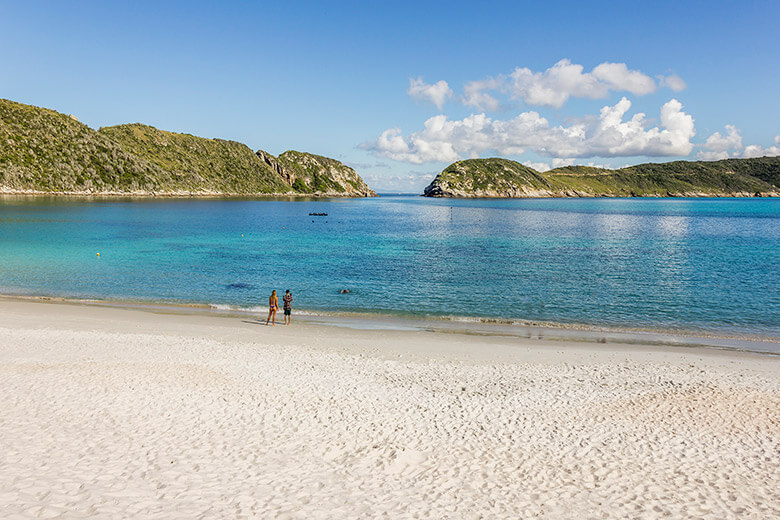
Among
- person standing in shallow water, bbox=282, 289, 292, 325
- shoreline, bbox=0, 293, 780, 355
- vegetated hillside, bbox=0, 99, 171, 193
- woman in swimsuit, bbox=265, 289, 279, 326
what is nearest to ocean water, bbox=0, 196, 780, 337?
shoreline, bbox=0, 293, 780, 355

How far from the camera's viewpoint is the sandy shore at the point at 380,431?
9.10 meters

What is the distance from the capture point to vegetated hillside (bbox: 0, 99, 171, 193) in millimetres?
156500

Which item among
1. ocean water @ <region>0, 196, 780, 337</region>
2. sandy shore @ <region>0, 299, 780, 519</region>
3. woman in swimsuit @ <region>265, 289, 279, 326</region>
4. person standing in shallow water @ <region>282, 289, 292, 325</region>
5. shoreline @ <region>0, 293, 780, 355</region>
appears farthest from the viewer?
ocean water @ <region>0, 196, 780, 337</region>

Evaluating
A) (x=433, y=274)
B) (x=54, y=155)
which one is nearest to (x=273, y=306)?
(x=433, y=274)

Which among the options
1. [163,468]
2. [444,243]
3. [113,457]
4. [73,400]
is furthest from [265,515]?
[444,243]

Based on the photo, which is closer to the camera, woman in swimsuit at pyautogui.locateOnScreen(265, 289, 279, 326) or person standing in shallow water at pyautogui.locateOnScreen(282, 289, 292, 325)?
woman in swimsuit at pyautogui.locateOnScreen(265, 289, 279, 326)

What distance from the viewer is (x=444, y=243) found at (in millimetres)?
66438

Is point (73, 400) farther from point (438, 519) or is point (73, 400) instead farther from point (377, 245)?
point (377, 245)

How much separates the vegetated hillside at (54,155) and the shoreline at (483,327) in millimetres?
167120

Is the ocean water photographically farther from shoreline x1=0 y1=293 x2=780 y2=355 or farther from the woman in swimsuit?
the woman in swimsuit

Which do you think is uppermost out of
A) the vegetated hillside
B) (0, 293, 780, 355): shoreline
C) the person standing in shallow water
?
the vegetated hillside

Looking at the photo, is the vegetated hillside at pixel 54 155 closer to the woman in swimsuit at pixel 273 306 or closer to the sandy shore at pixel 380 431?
the woman in swimsuit at pixel 273 306

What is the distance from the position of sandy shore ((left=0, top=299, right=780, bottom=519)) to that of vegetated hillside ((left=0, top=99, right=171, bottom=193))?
180165 mm

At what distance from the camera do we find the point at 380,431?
39.7ft
